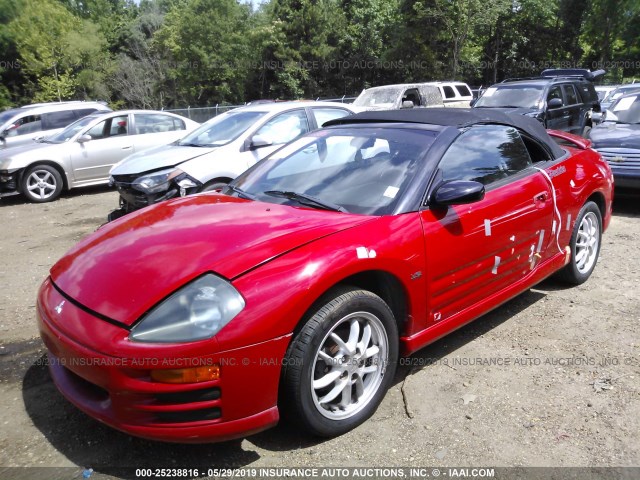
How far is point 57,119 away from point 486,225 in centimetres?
1222

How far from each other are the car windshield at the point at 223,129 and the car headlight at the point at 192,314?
4895 millimetres

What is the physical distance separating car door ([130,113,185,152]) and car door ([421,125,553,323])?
25.6ft

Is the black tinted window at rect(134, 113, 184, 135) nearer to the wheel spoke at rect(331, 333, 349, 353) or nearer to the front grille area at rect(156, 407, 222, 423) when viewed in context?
the wheel spoke at rect(331, 333, 349, 353)

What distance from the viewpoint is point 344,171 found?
11.0ft

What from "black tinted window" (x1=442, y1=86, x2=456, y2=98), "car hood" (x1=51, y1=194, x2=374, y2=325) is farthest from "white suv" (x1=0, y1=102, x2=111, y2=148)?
"car hood" (x1=51, y1=194, x2=374, y2=325)

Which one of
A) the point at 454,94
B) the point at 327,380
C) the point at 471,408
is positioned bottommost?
the point at 471,408

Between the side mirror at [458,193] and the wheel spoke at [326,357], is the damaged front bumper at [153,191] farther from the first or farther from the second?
the wheel spoke at [326,357]

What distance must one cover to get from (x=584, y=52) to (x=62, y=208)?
3626cm

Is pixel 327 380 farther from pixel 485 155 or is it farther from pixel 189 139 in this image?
pixel 189 139

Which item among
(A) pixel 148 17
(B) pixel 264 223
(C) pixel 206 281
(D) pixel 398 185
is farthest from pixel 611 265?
(A) pixel 148 17

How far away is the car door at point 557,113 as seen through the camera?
32.6 feet

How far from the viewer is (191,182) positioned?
250 inches

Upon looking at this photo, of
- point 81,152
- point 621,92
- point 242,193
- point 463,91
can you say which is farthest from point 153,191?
point 463,91

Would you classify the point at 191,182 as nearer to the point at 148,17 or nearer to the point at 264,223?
the point at 264,223
